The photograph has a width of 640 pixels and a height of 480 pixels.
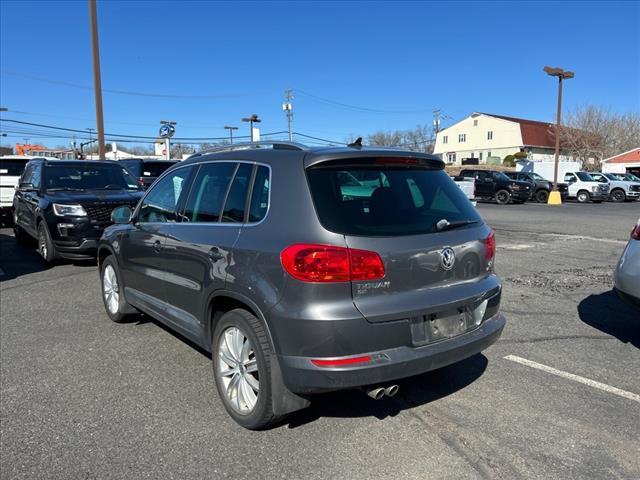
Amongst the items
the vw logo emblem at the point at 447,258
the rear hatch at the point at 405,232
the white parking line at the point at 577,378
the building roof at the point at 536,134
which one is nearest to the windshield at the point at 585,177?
the white parking line at the point at 577,378

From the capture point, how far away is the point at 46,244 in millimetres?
8305

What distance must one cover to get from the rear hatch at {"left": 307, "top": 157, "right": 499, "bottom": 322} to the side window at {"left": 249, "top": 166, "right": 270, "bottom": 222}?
33 centimetres

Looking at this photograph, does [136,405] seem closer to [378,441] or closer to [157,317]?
[157,317]

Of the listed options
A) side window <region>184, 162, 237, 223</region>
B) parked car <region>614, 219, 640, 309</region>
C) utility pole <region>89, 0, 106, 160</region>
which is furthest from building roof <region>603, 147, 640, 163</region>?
side window <region>184, 162, 237, 223</region>

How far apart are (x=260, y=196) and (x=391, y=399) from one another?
1.74 metres

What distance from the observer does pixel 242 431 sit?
318cm

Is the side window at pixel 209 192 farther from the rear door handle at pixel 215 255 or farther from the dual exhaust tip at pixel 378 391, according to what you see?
the dual exhaust tip at pixel 378 391

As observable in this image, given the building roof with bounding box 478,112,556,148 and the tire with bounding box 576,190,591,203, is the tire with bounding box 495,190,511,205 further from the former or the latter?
the building roof with bounding box 478,112,556,148

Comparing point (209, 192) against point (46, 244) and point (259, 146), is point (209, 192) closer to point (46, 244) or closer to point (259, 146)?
point (259, 146)

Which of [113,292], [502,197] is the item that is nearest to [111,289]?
[113,292]

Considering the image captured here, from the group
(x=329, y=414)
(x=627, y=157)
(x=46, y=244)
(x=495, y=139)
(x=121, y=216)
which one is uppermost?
(x=495, y=139)

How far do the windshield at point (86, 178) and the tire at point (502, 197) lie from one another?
2321 cm

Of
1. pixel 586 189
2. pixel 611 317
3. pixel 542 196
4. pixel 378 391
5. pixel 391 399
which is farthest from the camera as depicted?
pixel 586 189

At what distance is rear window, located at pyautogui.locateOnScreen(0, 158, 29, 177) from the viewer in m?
14.0
